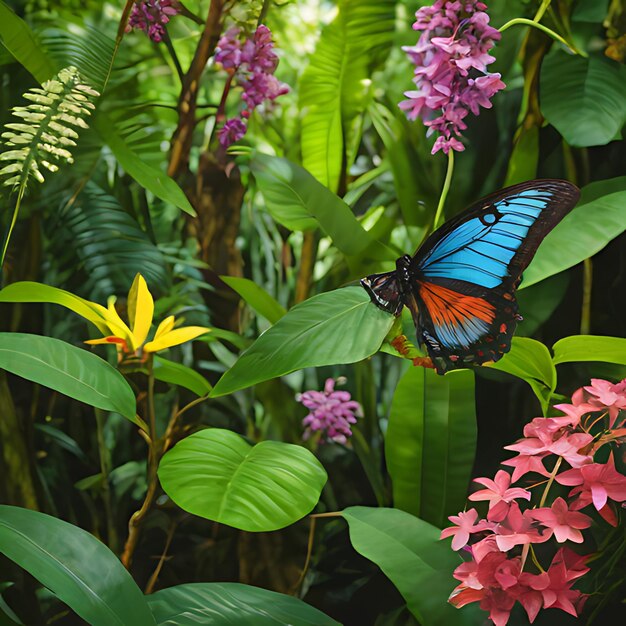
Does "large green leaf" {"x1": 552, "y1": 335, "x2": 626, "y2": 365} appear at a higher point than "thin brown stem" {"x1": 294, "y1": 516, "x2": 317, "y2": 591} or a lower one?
higher

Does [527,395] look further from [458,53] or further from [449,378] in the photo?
[458,53]

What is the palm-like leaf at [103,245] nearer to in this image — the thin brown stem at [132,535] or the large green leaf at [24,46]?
the large green leaf at [24,46]

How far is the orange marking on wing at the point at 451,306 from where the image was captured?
2.73 ft

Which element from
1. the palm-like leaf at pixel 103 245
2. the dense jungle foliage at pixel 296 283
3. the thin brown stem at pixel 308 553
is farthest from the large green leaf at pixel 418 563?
the palm-like leaf at pixel 103 245

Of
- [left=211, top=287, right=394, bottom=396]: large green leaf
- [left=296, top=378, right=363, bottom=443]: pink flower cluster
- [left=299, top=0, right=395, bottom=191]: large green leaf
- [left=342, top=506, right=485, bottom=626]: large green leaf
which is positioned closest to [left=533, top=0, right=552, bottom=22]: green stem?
[left=299, top=0, right=395, bottom=191]: large green leaf

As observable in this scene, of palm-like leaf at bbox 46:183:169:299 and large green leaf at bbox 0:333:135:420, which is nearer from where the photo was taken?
large green leaf at bbox 0:333:135:420

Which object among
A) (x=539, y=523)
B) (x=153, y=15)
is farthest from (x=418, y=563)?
(x=153, y=15)

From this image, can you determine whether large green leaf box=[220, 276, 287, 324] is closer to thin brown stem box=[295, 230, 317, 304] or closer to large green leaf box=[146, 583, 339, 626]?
thin brown stem box=[295, 230, 317, 304]

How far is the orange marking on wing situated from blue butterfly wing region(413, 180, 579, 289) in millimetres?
18

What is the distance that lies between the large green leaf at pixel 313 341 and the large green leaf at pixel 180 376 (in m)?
0.12

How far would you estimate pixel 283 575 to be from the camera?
3.20ft

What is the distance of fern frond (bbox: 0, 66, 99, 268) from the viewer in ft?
3.02

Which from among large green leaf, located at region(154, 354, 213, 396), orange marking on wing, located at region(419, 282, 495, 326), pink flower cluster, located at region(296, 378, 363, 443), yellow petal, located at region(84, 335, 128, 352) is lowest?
pink flower cluster, located at region(296, 378, 363, 443)

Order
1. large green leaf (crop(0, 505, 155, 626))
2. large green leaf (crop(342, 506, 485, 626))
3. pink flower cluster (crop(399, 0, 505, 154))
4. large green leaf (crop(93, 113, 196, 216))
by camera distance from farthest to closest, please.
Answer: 1. large green leaf (crop(93, 113, 196, 216))
2. pink flower cluster (crop(399, 0, 505, 154))
3. large green leaf (crop(342, 506, 485, 626))
4. large green leaf (crop(0, 505, 155, 626))
